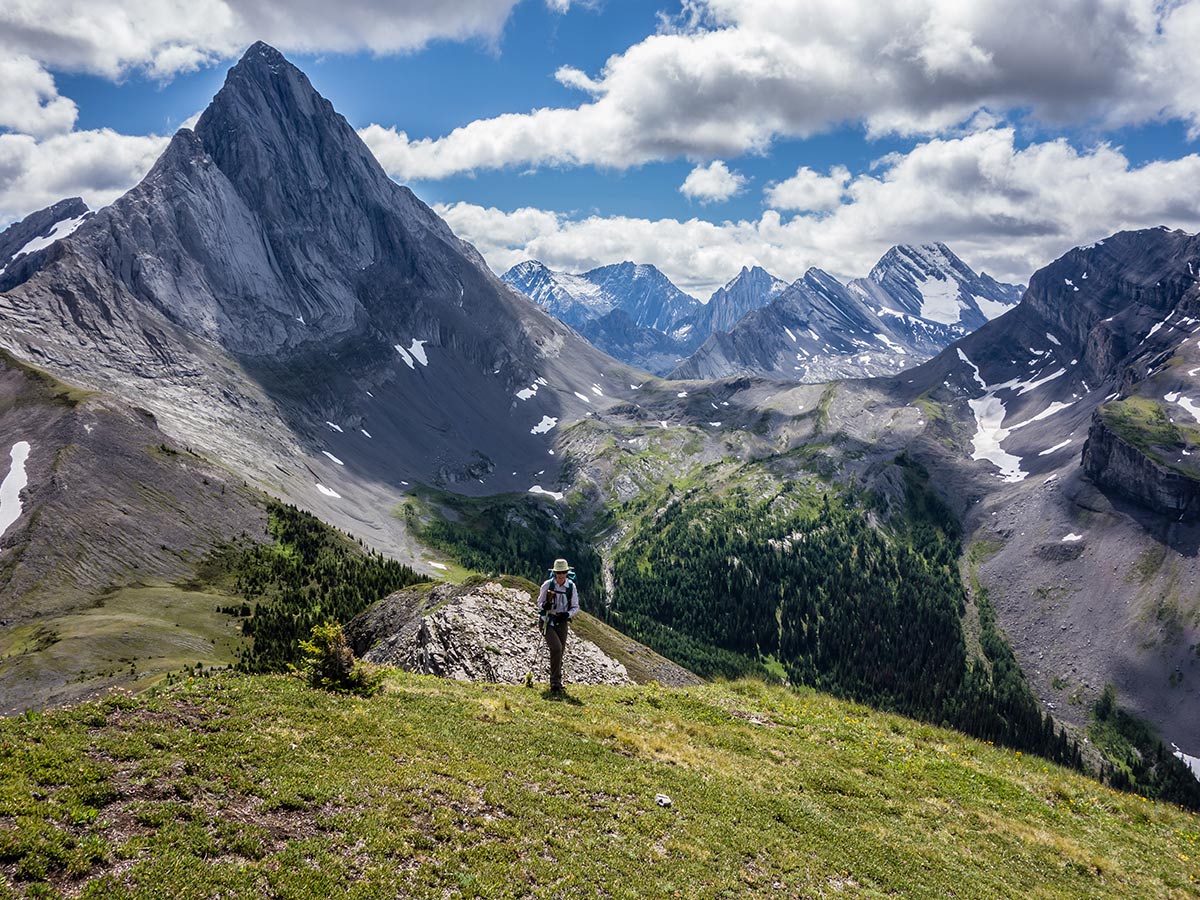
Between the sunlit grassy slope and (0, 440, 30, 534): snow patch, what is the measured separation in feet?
450

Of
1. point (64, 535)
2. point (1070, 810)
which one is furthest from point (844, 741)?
point (64, 535)

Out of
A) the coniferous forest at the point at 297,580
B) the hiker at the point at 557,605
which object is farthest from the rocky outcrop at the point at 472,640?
the coniferous forest at the point at 297,580

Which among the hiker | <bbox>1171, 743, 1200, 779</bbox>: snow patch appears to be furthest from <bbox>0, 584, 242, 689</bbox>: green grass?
<bbox>1171, 743, 1200, 779</bbox>: snow patch

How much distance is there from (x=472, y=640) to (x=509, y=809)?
23197 millimetres

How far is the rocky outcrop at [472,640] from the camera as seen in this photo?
36.9m

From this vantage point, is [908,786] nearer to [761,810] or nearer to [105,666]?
[761,810]

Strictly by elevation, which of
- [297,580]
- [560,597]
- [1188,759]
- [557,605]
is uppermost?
[560,597]

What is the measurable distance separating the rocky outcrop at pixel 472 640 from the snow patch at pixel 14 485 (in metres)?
115

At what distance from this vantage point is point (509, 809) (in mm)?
16141

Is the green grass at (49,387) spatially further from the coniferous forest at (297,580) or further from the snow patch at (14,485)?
the coniferous forest at (297,580)

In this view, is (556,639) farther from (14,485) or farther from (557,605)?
(14,485)

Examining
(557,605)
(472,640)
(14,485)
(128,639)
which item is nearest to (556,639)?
(557,605)

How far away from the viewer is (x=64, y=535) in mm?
117938

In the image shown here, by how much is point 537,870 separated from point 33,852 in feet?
29.6
